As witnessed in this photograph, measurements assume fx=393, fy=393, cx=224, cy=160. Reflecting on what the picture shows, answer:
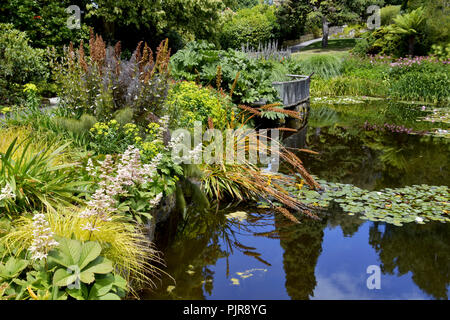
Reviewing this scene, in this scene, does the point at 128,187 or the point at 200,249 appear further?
the point at 200,249

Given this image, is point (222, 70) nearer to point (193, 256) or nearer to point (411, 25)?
point (193, 256)

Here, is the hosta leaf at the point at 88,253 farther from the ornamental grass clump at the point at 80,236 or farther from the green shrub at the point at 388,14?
the green shrub at the point at 388,14

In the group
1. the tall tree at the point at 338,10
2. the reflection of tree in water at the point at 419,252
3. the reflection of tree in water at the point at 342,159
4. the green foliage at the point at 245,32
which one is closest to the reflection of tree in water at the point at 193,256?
the reflection of tree in water at the point at 419,252

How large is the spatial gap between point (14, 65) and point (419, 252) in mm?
7207

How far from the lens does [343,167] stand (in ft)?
21.4

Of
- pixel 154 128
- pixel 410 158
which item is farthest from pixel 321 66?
pixel 154 128

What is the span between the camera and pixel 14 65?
23.8ft

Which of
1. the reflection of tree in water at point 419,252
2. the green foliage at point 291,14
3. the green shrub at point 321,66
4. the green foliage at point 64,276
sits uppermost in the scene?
the green foliage at point 291,14

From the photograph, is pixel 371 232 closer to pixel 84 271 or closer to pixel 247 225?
pixel 247 225

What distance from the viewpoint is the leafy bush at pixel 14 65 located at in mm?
7090

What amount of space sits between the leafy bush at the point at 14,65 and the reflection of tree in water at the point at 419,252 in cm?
650

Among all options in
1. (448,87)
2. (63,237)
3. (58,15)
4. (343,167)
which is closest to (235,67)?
(343,167)

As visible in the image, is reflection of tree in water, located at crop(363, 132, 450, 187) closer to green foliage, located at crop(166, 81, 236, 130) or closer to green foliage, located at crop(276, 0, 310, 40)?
green foliage, located at crop(166, 81, 236, 130)
